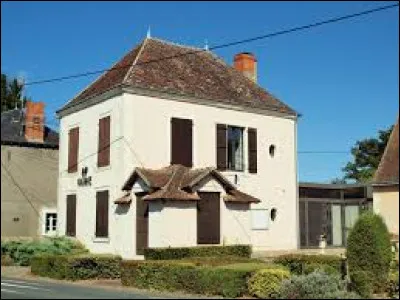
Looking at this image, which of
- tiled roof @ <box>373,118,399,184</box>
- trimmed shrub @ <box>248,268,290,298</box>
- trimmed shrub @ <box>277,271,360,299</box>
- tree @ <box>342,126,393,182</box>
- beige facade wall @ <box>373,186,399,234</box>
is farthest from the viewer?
tree @ <box>342,126,393,182</box>

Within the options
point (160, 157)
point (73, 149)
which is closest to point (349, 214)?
point (160, 157)

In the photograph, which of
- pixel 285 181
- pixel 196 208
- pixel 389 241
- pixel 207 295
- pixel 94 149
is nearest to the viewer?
pixel 389 241

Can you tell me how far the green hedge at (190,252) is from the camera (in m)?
23.6

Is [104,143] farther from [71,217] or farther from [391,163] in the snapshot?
[391,163]

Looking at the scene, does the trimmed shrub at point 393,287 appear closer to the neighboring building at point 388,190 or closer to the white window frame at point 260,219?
the neighboring building at point 388,190

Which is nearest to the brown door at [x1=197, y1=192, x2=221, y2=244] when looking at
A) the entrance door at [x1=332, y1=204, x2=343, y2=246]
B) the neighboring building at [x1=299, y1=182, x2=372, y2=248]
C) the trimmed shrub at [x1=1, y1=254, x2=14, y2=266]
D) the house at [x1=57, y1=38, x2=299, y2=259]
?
the house at [x1=57, y1=38, x2=299, y2=259]

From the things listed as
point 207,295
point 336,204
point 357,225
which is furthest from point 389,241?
point 336,204

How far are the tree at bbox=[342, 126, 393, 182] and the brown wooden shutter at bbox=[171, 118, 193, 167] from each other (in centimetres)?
2708

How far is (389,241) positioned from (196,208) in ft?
39.8

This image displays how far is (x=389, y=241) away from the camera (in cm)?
1538

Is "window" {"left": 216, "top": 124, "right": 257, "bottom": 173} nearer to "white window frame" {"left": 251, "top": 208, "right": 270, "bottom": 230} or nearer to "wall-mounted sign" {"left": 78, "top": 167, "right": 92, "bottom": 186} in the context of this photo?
"white window frame" {"left": 251, "top": 208, "right": 270, "bottom": 230}

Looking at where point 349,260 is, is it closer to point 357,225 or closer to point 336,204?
point 357,225

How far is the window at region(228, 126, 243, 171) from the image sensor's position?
31.4 metres

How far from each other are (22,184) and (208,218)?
22.4 meters
